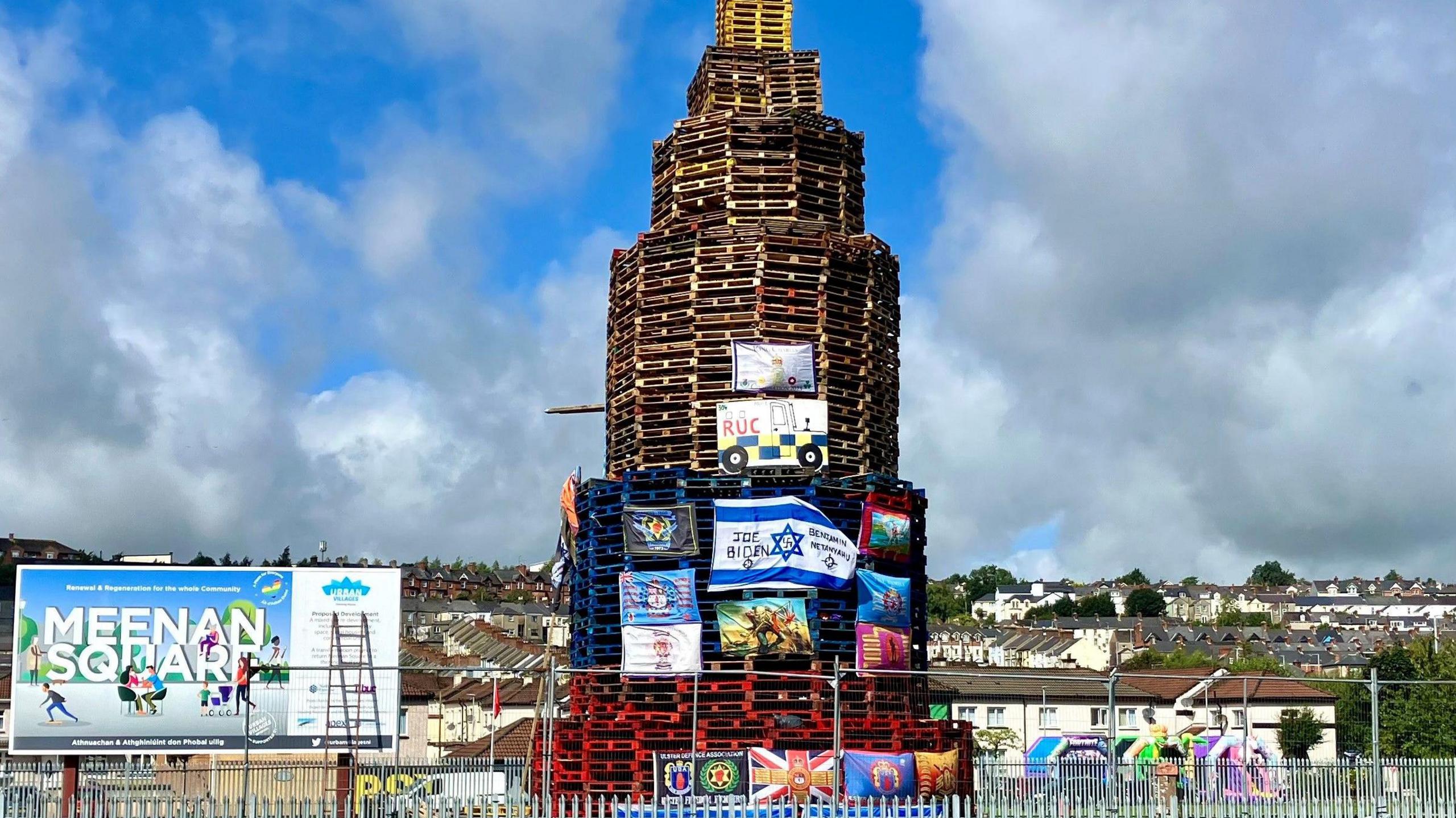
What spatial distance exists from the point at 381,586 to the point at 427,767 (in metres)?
4.62

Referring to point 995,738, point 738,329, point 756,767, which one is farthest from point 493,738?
point 995,738

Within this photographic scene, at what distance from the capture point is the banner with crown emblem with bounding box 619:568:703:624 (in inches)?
1695

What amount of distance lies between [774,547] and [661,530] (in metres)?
3.08

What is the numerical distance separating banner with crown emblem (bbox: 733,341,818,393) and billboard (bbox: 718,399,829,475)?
40 centimetres

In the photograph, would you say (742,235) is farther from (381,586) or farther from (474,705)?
(474,705)

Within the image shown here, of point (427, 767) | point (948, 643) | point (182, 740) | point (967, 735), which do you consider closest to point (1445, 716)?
point (967, 735)

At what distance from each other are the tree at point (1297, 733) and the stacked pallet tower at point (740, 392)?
32.7 meters

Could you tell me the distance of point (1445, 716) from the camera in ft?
203

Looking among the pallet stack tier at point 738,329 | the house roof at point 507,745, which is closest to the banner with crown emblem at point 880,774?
the pallet stack tier at point 738,329

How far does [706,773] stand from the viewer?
41031 mm

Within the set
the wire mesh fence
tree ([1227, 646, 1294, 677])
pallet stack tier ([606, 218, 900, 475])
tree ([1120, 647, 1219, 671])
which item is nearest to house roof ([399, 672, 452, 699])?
the wire mesh fence

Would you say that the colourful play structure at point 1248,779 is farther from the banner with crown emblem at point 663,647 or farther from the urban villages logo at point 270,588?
the urban villages logo at point 270,588

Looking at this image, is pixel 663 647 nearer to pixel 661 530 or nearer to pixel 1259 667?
pixel 661 530

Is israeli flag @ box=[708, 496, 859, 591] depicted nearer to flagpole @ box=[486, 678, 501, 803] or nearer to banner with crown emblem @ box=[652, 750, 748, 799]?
banner with crown emblem @ box=[652, 750, 748, 799]
